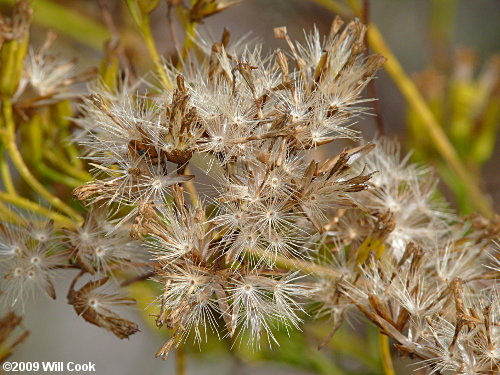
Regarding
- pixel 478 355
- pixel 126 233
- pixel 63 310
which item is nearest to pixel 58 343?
pixel 63 310

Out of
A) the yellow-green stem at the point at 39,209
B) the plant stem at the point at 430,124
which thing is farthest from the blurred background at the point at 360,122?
the yellow-green stem at the point at 39,209

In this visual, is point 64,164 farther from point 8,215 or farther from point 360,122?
point 360,122

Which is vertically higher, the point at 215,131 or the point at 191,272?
the point at 215,131

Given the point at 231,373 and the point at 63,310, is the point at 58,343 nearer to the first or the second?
the point at 63,310

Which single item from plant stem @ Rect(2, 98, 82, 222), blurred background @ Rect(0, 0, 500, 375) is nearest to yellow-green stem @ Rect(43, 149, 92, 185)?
plant stem @ Rect(2, 98, 82, 222)

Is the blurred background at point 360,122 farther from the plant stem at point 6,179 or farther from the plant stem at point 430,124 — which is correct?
the plant stem at point 6,179

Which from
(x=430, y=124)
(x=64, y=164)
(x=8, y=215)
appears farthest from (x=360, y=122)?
(x=8, y=215)

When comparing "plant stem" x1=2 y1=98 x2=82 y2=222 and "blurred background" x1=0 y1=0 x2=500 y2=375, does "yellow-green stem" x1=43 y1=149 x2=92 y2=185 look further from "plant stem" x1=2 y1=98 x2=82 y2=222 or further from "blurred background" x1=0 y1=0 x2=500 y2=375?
"blurred background" x1=0 y1=0 x2=500 y2=375
